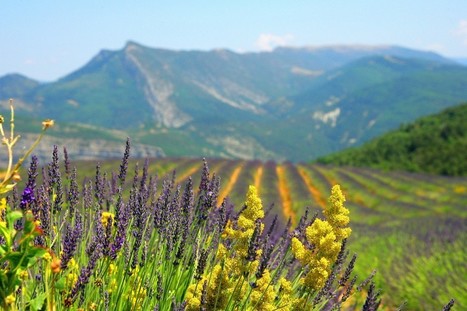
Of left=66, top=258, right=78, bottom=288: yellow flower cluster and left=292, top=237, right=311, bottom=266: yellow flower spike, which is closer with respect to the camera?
left=292, top=237, right=311, bottom=266: yellow flower spike

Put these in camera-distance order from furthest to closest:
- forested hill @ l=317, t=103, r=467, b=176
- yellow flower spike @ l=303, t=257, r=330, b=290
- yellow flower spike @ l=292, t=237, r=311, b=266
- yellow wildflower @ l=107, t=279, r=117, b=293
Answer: forested hill @ l=317, t=103, r=467, b=176, yellow wildflower @ l=107, t=279, r=117, b=293, yellow flower spike @ l=292, t=237, r=311, b=266, yellow flower spike @ l=303, t=257, r=330, b=290

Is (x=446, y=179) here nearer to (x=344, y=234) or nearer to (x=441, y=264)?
(x=441, y=264)

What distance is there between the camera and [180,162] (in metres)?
55.9

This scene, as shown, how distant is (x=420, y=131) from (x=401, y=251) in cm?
5899

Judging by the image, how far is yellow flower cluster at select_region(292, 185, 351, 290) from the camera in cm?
272

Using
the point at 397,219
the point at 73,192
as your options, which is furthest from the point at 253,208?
the point at 397,219

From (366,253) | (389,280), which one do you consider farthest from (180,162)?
(389,280)

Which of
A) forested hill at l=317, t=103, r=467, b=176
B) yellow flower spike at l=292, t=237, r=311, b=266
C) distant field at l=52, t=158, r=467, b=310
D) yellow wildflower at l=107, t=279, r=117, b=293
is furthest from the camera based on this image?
forested hill at l=317, t=103, r=467, b=176

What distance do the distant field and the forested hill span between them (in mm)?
6960

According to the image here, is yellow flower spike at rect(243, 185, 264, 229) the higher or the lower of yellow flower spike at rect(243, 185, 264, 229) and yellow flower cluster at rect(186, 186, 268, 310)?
the higher

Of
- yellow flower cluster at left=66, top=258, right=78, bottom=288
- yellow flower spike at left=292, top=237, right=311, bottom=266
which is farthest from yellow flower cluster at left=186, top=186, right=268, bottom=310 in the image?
yellow flower cluster at left=66, top=258, right=78, bottom=288

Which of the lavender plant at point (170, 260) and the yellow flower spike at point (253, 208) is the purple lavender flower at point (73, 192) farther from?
the yellow flower spike at point (253, 208)

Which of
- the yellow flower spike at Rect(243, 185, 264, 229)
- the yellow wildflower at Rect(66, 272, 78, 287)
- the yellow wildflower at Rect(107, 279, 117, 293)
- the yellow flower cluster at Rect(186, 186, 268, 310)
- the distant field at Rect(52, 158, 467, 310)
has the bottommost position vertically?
the distant field at Rect(52, 158, 467, 310)

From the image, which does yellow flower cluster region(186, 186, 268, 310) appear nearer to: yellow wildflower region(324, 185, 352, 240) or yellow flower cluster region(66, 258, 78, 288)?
yellow wildflower region(324, 185, 352, 240)
